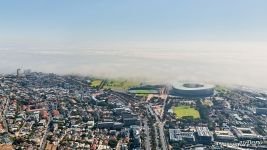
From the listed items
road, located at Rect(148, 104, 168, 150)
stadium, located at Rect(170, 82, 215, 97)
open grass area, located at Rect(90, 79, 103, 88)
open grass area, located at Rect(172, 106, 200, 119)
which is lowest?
road, located at Rect(148, 104, 168, 150)

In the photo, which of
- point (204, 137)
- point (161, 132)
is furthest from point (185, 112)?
point (204, 137)

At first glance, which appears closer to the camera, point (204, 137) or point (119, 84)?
point (204, 137)

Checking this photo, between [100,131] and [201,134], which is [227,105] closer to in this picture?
[201,134]

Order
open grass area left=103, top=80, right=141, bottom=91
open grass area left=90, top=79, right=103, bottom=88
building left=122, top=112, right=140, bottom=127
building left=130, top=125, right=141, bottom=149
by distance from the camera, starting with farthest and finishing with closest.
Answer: open grass area left=90, top=79, right=103, bottom=88 < open grass area left=103, top=80, right=141, bottom=91 < building left=122, top=112, right=140, bottom=127 < building left=130, top=125, right=141, bottom=149

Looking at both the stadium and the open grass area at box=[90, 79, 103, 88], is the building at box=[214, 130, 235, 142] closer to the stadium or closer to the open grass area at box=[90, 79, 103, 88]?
the stadium

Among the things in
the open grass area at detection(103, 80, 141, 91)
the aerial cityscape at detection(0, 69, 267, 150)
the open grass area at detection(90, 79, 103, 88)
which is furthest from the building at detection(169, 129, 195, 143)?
the open grass area at detection(90, 79, 103, 88)

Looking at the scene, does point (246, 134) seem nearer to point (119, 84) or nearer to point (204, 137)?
point (204, 137)
